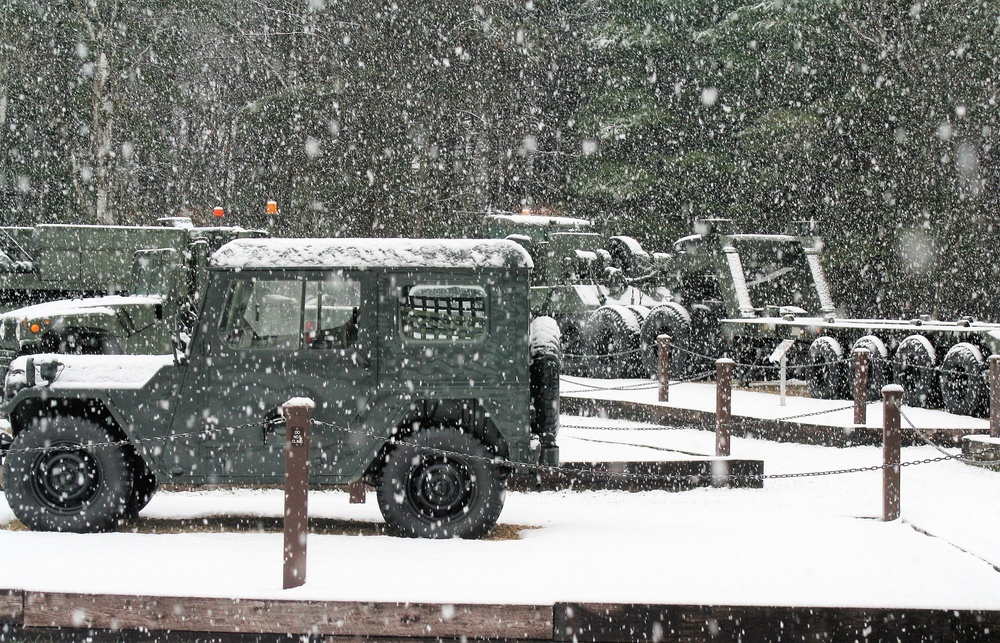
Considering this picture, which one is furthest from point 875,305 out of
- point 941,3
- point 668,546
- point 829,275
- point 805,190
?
point 668,546

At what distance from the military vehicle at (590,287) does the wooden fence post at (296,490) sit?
42.0 ft

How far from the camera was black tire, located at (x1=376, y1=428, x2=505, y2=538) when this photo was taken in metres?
7.50

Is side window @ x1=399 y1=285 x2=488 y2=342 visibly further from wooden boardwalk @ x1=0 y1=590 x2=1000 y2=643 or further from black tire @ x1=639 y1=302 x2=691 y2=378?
black tire @ x1=639 y1=302 x2=691 y2=378

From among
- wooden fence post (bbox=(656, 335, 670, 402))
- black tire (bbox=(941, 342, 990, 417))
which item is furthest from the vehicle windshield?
black tire (bbox=(941, 342, 990, 417))

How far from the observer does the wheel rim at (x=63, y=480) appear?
7617 mm

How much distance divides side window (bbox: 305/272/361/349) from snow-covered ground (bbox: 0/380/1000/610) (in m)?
1.25

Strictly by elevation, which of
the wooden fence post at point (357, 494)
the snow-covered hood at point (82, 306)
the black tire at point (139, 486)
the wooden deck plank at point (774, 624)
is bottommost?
the wooden deck plank at point (774, 624)

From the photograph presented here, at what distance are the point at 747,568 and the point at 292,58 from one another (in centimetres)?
3101

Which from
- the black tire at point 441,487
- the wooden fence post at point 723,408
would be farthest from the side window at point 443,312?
the wooden fence post at point 723,408

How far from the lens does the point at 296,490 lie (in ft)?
20.8

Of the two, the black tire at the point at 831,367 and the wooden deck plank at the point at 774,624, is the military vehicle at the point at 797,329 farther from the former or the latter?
the wooden deck plank at the point at 774,624

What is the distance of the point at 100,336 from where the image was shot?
45.4 ft

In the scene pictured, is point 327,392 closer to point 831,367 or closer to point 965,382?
point 965,382

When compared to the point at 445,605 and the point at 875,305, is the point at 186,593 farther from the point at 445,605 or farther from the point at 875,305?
the point at 875,305
